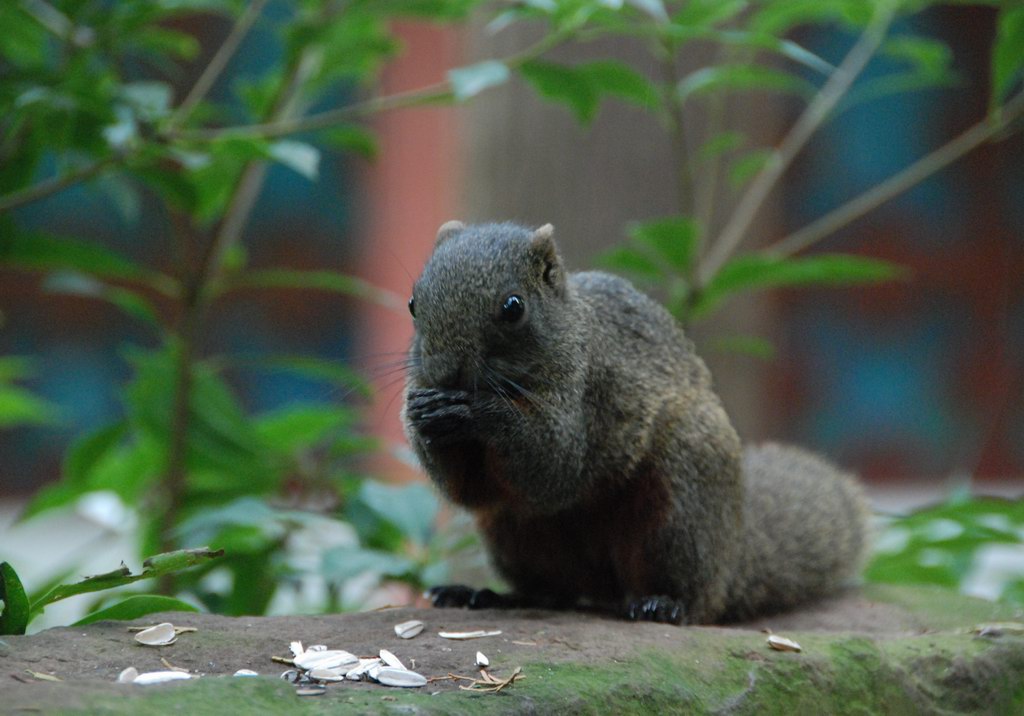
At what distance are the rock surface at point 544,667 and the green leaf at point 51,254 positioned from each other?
159 centimetres

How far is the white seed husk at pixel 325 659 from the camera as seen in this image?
2340mm

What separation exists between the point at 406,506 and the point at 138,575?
1.54 metres

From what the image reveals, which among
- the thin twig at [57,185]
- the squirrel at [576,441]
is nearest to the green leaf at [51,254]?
the thin twig at [57,185]

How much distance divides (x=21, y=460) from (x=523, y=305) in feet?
24.4

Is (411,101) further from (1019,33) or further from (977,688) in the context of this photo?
(977,688)

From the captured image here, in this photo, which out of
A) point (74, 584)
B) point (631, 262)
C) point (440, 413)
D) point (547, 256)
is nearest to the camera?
point (74, 584)

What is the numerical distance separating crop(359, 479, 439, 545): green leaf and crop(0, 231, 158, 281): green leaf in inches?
44.2

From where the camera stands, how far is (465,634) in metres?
2.69

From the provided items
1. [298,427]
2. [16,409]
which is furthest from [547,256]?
[16,409]

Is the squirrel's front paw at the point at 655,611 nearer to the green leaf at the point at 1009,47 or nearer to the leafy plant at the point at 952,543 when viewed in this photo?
the leafy plant at the point at 952,543

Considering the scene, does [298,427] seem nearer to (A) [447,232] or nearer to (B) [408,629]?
(A) [447,232]

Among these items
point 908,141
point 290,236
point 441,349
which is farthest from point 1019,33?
point 290,236

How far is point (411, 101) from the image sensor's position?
363cm

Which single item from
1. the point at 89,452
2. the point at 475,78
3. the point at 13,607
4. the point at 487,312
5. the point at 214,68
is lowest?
the point at 13,607
